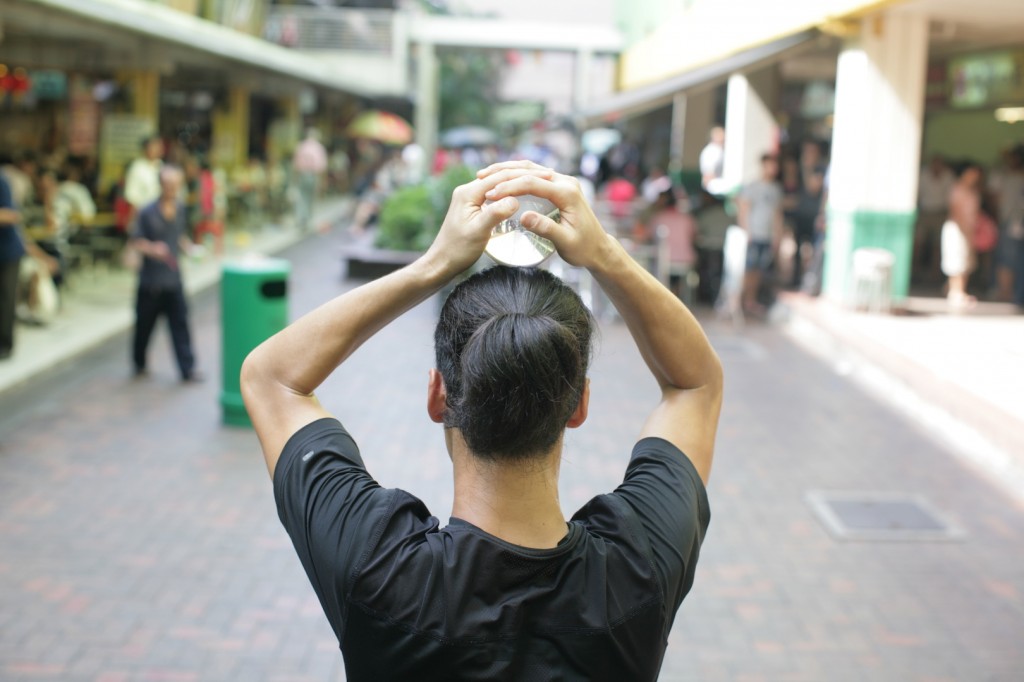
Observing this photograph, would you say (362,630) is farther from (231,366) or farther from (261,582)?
(231,366)

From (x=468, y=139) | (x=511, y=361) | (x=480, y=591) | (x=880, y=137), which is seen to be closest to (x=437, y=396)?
(x=511, y=361)

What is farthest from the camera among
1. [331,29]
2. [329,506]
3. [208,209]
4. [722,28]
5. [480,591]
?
[331,29]

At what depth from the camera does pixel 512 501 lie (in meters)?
1.75

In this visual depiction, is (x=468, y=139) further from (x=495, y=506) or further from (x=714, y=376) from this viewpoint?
(x=495, y=506)

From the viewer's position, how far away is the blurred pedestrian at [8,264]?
9.34 m

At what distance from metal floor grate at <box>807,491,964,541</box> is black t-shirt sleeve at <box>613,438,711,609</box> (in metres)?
4.66

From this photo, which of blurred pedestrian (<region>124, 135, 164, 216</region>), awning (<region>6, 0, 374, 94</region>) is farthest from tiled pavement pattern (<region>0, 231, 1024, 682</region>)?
blurred pedestrian (<region>124, 135, 164, 216</region>)

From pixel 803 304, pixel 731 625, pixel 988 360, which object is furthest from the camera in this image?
pixel 803 304

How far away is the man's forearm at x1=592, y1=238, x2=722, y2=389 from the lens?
6.12ft

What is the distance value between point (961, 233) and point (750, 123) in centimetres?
449

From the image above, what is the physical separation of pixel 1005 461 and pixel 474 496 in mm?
6915

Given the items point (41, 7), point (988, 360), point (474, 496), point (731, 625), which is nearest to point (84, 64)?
point (41, 7)

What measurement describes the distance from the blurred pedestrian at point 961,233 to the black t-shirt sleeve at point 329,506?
12.3 m

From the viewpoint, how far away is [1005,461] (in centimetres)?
774
